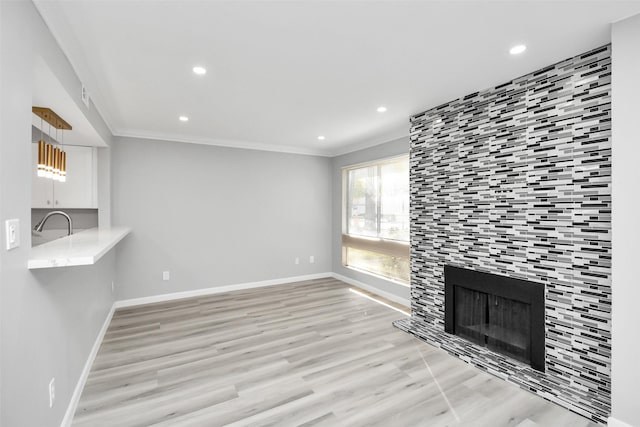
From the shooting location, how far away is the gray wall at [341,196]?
4.59 meters

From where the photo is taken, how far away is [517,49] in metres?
2.25

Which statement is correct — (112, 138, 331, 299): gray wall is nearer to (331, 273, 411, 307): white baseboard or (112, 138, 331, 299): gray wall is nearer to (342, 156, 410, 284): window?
(331, 273, 411, 307): white baseboard

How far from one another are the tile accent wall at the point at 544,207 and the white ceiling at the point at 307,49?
0.84 feet

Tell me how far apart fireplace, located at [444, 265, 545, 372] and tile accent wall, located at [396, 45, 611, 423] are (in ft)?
0.23

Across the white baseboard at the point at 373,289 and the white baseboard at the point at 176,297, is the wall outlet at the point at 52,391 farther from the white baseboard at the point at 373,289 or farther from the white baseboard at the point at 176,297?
the white baseboard at the point at 373,289

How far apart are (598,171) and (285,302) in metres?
3.84

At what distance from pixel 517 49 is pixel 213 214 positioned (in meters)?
4.41

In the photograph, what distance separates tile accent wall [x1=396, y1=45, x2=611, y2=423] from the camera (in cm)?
222

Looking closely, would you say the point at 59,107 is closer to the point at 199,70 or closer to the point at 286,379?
the point at 199,70

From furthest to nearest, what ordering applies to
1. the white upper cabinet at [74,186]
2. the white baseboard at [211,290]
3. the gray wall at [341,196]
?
the gray wall at [341,196] → the white baseboard at [211,290] → the white upper cabinet at [74,186]
